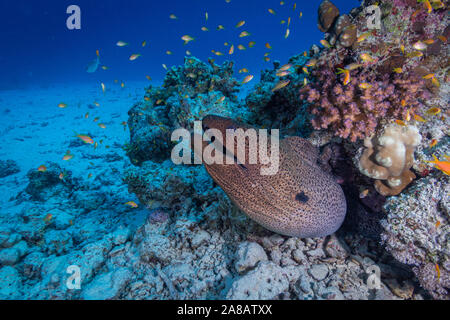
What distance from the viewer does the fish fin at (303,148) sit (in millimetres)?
3314

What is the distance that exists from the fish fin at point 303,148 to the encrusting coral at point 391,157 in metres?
0.65

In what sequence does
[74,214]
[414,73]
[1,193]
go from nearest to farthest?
1. [414,73]
2. [74,214]
3. [1,193]

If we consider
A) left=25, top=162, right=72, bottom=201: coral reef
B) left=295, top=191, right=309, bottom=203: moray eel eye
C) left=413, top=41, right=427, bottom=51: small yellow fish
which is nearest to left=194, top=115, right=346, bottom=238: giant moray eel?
left=295, top=191, right=309, bottom=203: moray eel eye

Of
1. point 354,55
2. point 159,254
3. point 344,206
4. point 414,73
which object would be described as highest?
point 354,55

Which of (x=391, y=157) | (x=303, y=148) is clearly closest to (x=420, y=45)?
(x=391, y=157)

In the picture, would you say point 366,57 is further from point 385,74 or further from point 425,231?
point 425,231

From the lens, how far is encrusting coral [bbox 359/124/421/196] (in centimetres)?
266

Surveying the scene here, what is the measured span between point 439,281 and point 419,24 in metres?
3.37

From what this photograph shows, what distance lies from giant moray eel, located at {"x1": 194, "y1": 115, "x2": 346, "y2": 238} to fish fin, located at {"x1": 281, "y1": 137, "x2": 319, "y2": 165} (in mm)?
193

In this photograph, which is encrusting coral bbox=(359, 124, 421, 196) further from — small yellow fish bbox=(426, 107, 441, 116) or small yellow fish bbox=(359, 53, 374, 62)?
small yellow fish bbox=(359, 53, 374, 62)

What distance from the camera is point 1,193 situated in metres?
7.55

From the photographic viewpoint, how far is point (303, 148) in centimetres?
335
